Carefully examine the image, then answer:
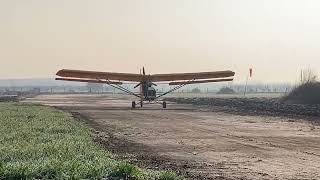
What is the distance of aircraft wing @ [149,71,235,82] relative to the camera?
4866cm

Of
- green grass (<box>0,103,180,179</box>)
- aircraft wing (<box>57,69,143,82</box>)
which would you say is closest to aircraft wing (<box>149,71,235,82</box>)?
aircraft wing (<box>57,69,143,82</box>)

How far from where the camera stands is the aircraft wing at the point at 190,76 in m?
48.7

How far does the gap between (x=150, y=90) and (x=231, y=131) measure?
26.3 m

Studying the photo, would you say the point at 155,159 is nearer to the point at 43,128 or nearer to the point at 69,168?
the point at 69,168

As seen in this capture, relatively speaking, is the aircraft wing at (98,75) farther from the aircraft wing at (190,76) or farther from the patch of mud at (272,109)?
the patch of mud at (272,109)

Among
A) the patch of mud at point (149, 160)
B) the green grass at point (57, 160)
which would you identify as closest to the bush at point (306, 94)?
the patch of mud at point (149, 160)

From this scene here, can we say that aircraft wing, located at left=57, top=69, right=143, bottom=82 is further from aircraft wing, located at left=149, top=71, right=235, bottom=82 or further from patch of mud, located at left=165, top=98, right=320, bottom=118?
A: patch of mud, located at left=165, top=98, right=320, bottom=118

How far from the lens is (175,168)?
1155cm

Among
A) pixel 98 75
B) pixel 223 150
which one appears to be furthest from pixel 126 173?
pixel 98 75

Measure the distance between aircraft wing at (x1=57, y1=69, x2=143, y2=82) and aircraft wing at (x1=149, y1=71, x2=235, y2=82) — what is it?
1720mm

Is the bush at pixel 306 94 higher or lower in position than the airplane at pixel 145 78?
lower

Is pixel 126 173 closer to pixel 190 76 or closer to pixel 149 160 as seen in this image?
pixel 149 160

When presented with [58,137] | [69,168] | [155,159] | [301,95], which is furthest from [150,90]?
[69,168]

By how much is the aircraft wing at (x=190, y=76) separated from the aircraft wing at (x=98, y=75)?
172 centimetres
